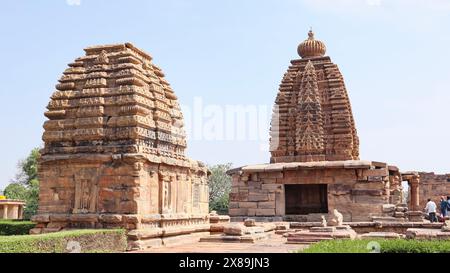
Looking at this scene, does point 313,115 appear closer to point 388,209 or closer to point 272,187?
point 272,187

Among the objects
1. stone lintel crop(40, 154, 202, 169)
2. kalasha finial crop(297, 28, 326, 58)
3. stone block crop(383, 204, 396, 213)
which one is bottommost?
stone block crop(383, 204, 396, 213)

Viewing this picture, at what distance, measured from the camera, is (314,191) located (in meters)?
20.0

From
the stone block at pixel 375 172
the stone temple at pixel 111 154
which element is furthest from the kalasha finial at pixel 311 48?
the stone temple at pixel 111 154

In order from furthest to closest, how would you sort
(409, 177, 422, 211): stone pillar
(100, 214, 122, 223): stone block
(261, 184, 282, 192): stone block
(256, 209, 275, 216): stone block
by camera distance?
(409, 177, 422, 211): stone pillar, (261, 184, 282, 192): stone block, (256, 209, 275, 216): stone block, (100, 214, 122, 223): stone block

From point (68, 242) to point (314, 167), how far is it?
10.5m

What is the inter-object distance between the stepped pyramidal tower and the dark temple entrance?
1158mm

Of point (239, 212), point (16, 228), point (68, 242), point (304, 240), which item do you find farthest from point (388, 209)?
point (68, 242)

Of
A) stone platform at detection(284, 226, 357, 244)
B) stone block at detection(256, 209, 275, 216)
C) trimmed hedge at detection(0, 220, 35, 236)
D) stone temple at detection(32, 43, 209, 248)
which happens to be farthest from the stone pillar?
trimmed hedge at detection(0, 220, 35, 236)

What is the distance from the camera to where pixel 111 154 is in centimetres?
1004

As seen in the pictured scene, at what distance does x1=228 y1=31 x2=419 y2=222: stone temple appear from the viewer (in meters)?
16.9

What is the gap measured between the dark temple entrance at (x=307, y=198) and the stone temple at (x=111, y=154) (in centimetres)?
897

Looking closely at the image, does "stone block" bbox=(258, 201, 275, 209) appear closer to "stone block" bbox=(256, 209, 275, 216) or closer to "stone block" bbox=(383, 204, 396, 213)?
"stone block" bbox=(256, 209, 275, 216)
